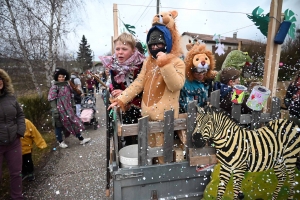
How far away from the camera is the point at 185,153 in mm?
1812

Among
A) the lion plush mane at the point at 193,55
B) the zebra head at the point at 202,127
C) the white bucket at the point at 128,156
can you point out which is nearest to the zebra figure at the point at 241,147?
the zebra head at the point at 202,127

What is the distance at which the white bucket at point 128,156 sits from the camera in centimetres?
175

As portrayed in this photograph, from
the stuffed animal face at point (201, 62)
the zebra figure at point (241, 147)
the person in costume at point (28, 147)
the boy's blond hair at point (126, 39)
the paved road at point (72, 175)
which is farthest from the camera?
the person in costume at point (28, 147)

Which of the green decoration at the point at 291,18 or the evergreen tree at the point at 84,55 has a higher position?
the evergreen tree at the point at 84,55

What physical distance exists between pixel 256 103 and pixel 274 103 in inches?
8.6

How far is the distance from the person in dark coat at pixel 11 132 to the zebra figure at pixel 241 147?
2421mm

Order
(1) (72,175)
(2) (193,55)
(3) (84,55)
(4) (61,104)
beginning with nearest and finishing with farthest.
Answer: (2) (193,55) → (1) (72,175) → (4) (61,104) → (3) (84,55)

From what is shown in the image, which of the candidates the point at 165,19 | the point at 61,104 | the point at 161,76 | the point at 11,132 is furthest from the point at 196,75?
the point at 61,104

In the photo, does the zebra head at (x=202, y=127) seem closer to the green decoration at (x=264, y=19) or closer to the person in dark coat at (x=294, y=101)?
the person in dark coat at (x=294, y=101)

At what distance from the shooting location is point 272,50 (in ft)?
6.08

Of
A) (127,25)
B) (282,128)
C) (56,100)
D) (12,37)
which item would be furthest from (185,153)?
(12,37)

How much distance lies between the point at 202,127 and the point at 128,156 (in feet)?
3.00

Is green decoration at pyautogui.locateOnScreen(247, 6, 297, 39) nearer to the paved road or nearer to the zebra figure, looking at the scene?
the zebra figure

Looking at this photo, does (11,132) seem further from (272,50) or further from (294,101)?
(294,101)
